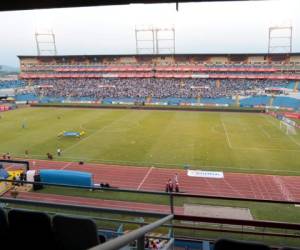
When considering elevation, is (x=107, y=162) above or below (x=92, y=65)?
below

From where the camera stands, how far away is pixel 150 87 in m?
66.1

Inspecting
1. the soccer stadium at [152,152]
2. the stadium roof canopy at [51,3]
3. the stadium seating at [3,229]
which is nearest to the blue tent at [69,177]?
the soccer stadium at [152,152]

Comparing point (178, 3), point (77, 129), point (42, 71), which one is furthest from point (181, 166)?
point (42, 71)

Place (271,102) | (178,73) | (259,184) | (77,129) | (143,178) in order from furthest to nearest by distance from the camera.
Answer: (178,73) < (271,102) < (77,129) < (143,178) < (259,184)

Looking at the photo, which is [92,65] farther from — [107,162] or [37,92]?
[107,162]

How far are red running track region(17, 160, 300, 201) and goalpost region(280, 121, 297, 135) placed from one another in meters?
14.5

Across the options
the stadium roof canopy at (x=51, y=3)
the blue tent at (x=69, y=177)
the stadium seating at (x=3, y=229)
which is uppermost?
the stadium roof canopy at (x=51, y=3)

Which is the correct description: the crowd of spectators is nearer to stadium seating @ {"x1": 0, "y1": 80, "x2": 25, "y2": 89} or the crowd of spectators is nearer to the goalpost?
stadium seating @ {"x1": 0, "y1": 80, "x2": 25, "y2": 89}

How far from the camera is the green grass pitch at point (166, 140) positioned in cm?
2564

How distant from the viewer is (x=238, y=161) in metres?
25.4

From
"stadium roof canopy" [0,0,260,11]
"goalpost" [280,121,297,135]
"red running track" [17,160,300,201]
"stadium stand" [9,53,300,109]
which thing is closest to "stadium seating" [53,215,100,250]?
"stadium roof canopy" [0,0,260,11]

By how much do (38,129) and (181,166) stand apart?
70.1ft

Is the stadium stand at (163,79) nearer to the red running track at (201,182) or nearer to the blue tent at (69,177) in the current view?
the red running track at (201,182)

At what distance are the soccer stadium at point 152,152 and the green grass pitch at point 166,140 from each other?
139 millimetres
